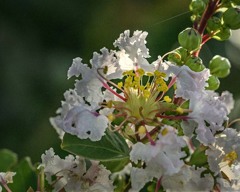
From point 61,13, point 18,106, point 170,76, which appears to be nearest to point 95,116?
point 170,76

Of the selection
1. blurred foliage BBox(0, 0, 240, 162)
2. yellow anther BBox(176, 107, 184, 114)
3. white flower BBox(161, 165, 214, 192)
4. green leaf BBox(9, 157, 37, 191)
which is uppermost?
yellow anther BBox(176, 107, 184, 114)

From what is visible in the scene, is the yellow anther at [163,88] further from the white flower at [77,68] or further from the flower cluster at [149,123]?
the white flower at [77,68]

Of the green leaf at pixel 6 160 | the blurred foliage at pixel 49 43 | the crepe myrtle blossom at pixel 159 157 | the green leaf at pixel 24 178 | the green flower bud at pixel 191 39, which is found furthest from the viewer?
the blurred foliage at pixel 49 43

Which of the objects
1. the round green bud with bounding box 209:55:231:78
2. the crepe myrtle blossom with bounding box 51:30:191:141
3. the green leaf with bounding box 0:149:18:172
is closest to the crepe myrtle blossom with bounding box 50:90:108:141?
the crepe myrtle blossom with bounding box 51:30:191:141

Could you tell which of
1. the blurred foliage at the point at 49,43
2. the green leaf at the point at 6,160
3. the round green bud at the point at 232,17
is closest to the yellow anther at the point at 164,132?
the round green bud at the point at 232,17

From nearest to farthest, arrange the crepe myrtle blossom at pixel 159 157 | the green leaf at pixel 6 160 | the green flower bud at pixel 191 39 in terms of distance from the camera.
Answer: the crepe myrtle blossom at pixel 159 157, the green flower bud at pixel 191 39, the green leaf at pixel 6 160

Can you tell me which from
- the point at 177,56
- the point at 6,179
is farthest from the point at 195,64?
the point at 6,179

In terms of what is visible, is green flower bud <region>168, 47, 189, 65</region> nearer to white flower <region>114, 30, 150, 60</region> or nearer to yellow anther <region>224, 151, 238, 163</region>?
white flower <region>114, 30, 150, 60</region>

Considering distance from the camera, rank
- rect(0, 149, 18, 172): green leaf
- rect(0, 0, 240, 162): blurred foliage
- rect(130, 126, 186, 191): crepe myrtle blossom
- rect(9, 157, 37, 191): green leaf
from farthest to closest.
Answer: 1. rect(0, 0, 240, 162): blurred foliage
2. rect(0, 149, 18, 172): green leaf
3. rect(9, 157, 37, 191): green leaf
4. rect(130, 126, 186, 191): crepe myrtle blossom
